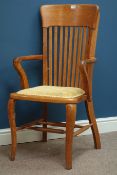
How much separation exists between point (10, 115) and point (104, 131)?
863 millimetres

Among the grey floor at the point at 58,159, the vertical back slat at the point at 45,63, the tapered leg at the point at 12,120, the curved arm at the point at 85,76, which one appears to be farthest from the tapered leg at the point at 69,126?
the vertical back slat at the point at 45,63

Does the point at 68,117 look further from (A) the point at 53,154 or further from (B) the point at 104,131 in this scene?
(B) the point at 104,131

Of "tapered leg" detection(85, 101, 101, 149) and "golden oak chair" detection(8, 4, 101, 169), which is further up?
"golden oak chair" detection(8, 4, 101, 169)

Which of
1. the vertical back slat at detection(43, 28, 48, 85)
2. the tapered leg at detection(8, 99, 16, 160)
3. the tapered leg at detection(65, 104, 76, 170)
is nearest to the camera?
the tapered leg at detection(65, 104, 76, 170)

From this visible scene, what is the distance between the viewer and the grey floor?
65.3 inches

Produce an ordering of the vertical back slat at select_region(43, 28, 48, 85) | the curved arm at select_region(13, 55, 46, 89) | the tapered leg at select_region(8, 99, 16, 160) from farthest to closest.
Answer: the vertical back slat at select_region(43, 28, 48, 85), the curved arm at select_region(13, 55, 46, 89), the tapered leg at select_region(8, 99, 16, 160)

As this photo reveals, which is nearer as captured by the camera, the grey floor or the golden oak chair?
the grey floor

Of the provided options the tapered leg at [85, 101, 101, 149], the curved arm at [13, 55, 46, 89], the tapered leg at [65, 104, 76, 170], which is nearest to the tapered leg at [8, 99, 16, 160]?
the curved arm at [13, 55, 46, 89]

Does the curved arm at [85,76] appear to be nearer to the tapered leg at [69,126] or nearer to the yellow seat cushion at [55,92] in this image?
the yellow seat cushion at [55,92]

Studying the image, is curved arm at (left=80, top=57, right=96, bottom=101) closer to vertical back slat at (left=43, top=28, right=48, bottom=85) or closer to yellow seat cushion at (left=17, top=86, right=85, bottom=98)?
yellow seat cushion at (left=17, top=86, right=85, bottom=98)

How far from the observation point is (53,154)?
189cm

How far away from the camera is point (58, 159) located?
5.96 feet

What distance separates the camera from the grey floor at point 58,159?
65.3 inches

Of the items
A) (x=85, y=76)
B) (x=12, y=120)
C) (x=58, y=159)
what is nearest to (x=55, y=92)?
(x=85, y=76)
